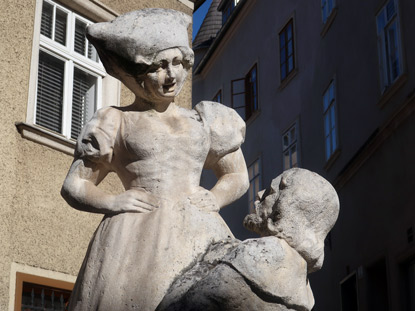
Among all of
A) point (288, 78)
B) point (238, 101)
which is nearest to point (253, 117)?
point (238, 101)

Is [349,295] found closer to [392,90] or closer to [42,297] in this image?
[392,90]

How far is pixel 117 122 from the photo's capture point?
170 inches

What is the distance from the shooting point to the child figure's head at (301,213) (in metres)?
3.83

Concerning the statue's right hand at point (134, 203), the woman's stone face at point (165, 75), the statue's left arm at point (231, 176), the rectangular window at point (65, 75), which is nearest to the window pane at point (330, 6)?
the rectangular window at point (65, 75)

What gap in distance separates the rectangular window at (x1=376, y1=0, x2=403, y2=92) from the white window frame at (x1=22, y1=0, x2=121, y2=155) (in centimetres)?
510

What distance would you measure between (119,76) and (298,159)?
18316mm

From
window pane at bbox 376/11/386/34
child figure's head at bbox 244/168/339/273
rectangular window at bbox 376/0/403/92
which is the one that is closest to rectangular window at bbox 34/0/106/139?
rectangular window at bbox 376/0/403/92

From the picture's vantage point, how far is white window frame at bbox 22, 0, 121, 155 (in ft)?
36.1

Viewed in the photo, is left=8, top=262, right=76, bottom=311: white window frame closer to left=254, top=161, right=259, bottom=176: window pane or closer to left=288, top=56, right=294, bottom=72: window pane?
left=288, top=56, right=294, bottom=72: window pane

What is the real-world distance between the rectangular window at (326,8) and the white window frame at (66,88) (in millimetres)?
8578

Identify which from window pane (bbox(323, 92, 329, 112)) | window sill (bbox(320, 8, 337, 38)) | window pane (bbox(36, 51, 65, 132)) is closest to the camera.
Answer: window pane (bbox(36, 51, 65, 132))

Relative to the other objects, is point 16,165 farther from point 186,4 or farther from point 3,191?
point 186,4

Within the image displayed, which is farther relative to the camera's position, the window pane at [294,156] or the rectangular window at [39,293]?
the window pane at [294,156]

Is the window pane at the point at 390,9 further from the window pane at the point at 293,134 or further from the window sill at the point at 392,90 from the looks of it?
the window pane at the point at 293,134
